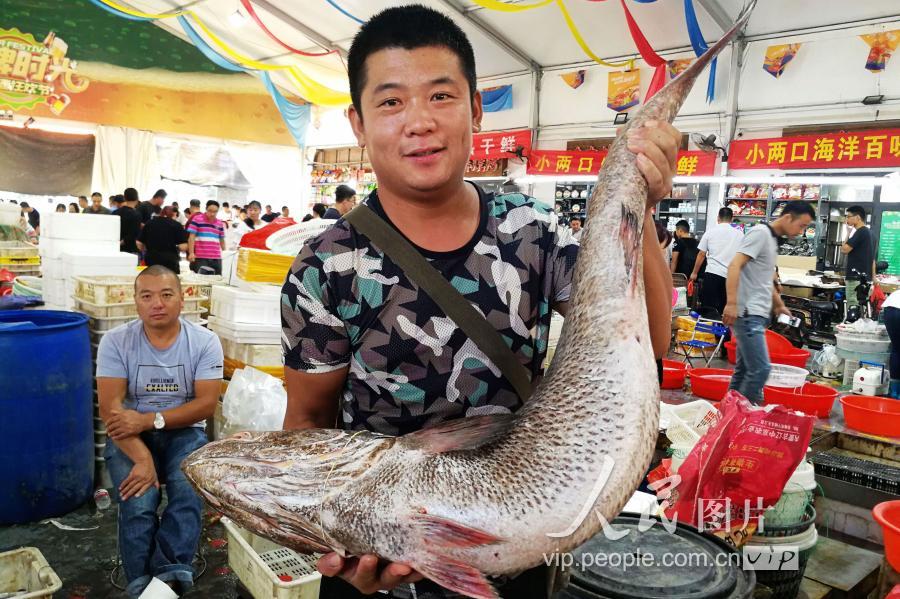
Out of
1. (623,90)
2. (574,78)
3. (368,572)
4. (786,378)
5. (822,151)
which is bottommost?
(786,378)

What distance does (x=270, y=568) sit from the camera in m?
2.62

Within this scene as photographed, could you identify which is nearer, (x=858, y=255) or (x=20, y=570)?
(x=20, y=570)

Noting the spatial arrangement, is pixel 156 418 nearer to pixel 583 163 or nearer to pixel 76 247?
pixel 76 247

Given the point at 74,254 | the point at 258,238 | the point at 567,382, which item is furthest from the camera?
the point at 74,254

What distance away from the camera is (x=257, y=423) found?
3268mm

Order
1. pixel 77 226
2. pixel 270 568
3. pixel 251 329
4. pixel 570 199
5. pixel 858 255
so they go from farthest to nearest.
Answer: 1. pixel 570 199
2. pixel 858 255
3. pixel 77 226
4. pixel 251 329
5. pixel 270 568

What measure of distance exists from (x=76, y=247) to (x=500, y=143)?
1072cm

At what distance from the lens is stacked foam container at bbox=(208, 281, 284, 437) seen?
3.90 meters

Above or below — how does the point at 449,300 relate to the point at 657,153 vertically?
below

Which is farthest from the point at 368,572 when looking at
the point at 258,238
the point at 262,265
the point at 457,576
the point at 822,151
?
the point at 822,151

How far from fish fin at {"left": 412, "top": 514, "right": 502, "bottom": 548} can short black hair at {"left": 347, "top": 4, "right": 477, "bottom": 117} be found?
863mm

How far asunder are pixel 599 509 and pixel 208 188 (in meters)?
19.2

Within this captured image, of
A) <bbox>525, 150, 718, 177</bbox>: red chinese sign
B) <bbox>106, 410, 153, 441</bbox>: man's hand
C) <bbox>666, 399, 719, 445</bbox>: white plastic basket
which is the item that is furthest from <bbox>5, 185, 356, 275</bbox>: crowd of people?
<bbox>525, 150, 718, 177</bbox>: red chinese sign

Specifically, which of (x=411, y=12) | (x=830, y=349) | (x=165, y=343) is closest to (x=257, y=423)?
(x=165, y=343)
